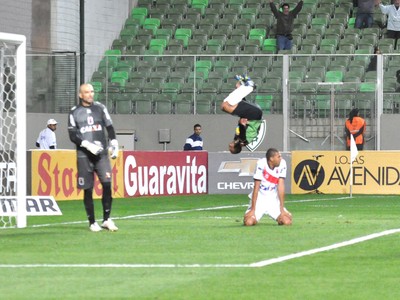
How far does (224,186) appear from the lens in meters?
33.6

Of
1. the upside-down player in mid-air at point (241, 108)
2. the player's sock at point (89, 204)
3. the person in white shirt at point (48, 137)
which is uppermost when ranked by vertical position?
the upside-down player in mid-air at point (241, 108)

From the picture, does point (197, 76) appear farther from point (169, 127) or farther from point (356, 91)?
point (356, 91)

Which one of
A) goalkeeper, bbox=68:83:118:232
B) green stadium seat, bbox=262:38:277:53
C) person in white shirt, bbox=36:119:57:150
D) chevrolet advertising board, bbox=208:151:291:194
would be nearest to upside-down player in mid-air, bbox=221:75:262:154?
goalkeeper, bbox=68:83:118:232

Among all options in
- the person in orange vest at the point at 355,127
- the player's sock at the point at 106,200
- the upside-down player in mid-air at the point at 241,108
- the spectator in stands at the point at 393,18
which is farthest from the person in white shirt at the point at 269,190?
the spectator in stands at the point at 393,18

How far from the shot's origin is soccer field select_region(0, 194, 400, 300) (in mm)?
10758

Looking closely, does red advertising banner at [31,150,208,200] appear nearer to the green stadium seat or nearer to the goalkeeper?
the green stadium seat

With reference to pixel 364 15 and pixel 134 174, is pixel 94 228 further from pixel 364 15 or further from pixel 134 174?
pixel 364 15

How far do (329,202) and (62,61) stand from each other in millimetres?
11056

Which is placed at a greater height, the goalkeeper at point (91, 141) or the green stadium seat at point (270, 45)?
the green stadium seat at point (270, 45)

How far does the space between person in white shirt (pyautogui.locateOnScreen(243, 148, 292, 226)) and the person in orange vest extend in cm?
1623

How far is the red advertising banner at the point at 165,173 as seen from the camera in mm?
31250

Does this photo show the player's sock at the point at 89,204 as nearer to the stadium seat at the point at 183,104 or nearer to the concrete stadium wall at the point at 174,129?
the concrete stadium wall at the point at 174,129

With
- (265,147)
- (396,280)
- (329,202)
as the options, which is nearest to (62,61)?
(265,147)

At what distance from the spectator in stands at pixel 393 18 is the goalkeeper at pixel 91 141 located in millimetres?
22252
